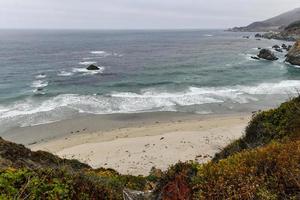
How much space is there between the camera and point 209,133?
24.5 m

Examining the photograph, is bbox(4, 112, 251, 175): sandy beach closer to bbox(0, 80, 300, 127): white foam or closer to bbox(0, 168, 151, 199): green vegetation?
bbox(0, 80, 300, 127): white foam

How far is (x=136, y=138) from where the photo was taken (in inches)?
949

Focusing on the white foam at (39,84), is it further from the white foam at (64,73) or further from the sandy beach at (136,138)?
the sandy beach at (136,138)

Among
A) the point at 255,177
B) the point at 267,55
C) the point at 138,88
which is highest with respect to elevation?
the point at 255,177

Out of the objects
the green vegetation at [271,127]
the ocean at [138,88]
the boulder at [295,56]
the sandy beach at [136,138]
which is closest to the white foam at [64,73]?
the ocean at [138,88]

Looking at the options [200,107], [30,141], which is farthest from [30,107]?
[200,107]

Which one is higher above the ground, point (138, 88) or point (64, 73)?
point (138, 88)

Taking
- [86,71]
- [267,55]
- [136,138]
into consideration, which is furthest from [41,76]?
[267,55]

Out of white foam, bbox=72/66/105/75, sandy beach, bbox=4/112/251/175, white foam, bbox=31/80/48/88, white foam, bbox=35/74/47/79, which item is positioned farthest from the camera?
white foam, bbox=72/66/105/75

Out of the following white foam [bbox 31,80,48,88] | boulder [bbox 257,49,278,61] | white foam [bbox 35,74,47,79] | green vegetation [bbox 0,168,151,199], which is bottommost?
white foam [bbox 35,74,47,79]

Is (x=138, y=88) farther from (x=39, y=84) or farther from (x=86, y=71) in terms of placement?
(x=86, y=71)

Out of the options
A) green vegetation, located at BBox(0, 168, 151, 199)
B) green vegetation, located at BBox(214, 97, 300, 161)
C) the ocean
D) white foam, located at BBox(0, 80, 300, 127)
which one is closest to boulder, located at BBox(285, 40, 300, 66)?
the ocean

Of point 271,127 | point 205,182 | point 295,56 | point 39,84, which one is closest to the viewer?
point 205,182

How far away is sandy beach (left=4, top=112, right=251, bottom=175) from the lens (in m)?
20.1
